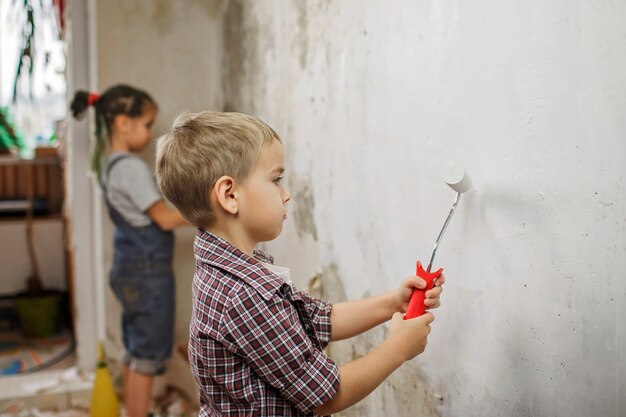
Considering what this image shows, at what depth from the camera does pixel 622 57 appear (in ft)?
2.42

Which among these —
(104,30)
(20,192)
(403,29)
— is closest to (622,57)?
(403,29)

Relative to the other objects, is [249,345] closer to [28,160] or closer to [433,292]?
[433,292]

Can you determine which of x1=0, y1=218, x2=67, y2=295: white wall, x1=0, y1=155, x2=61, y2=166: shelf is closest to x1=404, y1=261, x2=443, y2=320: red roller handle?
x1=0, y1=218, x2=67, y2=295: white wall

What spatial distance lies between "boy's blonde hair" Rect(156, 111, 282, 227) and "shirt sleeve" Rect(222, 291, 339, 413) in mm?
176

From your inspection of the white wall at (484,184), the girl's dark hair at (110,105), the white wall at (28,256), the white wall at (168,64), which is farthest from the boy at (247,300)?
the white wall at (28,256)

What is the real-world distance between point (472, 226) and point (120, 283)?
4.57ft

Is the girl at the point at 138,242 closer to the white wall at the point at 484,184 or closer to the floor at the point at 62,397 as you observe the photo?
the floor at the point at 62,397

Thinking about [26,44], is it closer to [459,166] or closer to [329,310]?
[329,310]

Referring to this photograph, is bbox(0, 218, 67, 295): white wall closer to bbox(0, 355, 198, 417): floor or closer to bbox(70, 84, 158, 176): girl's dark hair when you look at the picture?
bbox(0, 355, 198, 417): floor

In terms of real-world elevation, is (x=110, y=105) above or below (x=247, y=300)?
above

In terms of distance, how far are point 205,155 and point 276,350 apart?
0.97ft

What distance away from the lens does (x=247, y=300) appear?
91 cm

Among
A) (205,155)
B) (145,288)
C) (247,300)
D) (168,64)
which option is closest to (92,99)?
(168,64)

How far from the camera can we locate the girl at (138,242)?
6.84ft
